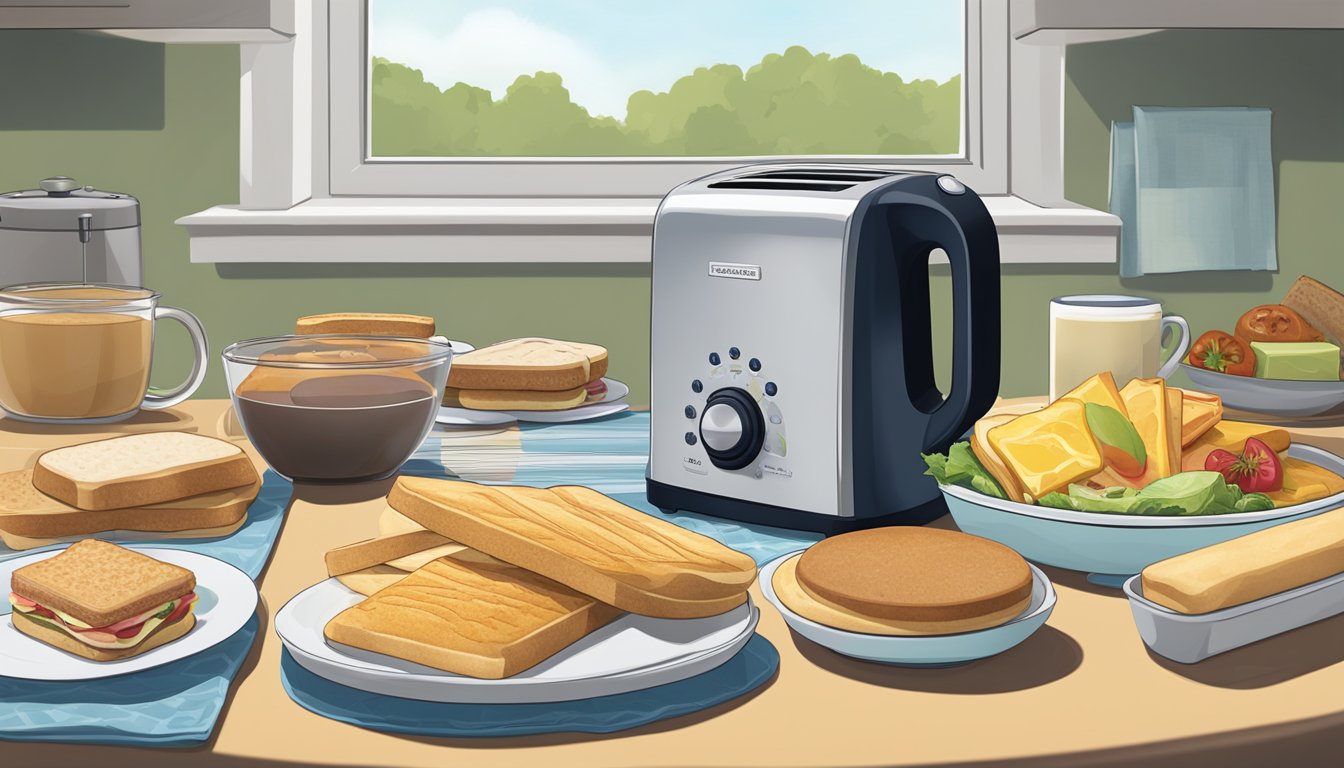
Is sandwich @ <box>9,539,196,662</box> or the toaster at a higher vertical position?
the toaster

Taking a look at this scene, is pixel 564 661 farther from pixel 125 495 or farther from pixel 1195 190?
pixel 1195 190

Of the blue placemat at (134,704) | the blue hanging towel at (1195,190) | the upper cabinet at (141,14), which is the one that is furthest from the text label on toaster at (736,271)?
the blue hanging towel at (1195,190)

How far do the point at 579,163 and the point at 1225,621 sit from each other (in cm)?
155

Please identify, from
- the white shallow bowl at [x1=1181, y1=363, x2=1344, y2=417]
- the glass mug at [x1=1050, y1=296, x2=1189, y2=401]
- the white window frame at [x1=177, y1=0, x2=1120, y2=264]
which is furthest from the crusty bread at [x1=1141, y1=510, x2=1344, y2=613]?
the white window frame at [x1=177, y1=0, x2=1120, y2=264]

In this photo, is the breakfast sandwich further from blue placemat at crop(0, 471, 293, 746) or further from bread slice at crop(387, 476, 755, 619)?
blue placemat at crop(0, 471, 293, 746)

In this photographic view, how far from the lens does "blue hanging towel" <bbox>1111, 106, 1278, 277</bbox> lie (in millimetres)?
1944

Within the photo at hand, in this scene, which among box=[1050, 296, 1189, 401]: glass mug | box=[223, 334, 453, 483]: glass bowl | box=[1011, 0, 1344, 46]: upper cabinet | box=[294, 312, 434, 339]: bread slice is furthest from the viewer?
box=[1011, 0, 1344, 46]: upper cabinet

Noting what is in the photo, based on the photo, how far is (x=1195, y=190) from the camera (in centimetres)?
196

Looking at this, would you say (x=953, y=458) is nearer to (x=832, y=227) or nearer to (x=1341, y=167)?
(x=832, y=227)

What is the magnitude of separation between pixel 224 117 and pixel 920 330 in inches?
53.0

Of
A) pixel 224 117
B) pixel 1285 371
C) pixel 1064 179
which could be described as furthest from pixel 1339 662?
pixel 224 117

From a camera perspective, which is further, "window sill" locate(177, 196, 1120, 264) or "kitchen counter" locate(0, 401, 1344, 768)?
Answer: "window sill" locate(177, 196, 1120, 264)

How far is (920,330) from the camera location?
97 centimetres

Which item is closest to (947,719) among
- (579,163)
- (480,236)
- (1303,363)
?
(1303,363)
